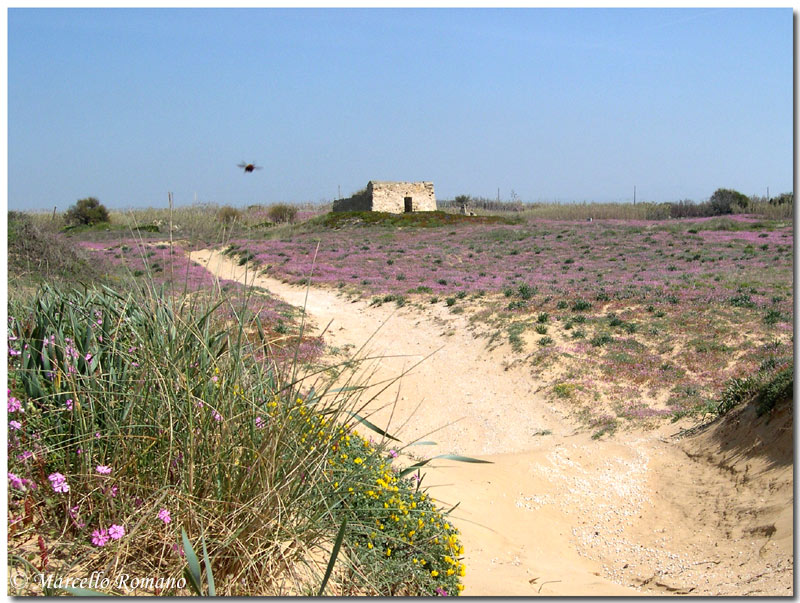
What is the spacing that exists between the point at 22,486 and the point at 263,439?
43.3 inches

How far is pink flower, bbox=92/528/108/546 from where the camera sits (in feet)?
9.70

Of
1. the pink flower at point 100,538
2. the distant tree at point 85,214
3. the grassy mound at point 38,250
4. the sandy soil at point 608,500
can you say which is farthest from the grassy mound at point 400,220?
the pink flower at point 100,538

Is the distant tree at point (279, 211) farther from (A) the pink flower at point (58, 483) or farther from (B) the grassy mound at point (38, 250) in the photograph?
(B) the grassy mound at point (38, 250)

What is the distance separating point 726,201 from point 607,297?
36.4m

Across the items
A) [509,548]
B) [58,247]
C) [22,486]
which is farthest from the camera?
[58,247]

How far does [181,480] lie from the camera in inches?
125

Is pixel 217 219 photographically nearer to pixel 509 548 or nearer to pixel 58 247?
pixel 509 548

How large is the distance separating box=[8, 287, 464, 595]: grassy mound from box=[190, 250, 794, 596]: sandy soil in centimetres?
57

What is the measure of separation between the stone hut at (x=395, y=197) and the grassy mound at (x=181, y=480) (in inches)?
1610

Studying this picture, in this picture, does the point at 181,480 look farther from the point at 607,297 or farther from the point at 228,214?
the point at 607,297

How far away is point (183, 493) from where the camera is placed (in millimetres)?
3164

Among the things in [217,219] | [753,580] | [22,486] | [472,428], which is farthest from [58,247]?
[753,580]

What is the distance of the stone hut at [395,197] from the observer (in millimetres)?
44438

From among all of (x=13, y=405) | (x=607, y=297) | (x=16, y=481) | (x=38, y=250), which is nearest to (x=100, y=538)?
(x=16, y=481)
